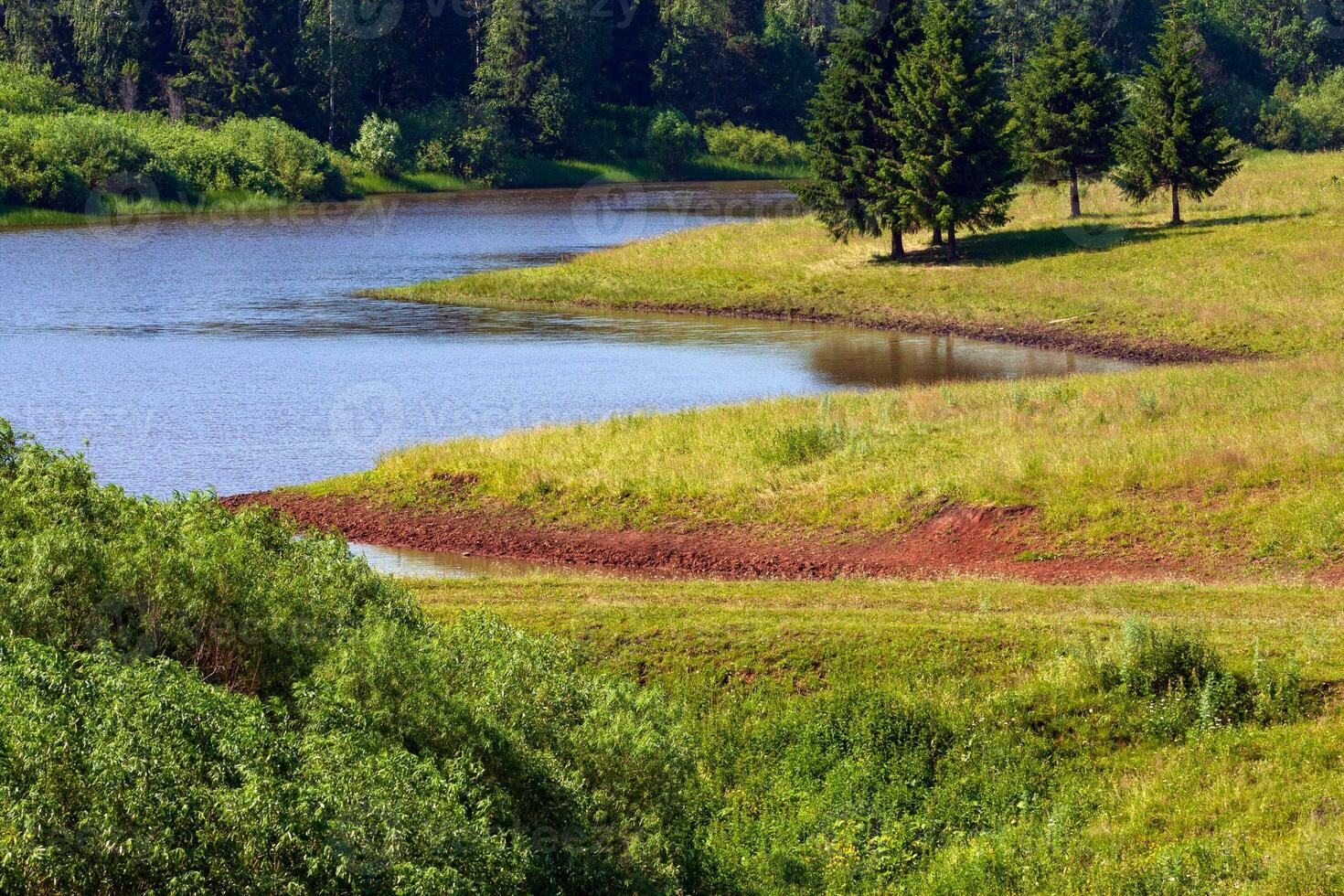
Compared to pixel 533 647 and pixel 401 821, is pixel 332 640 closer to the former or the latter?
pixel 533 647

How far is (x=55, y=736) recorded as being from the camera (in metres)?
8.09

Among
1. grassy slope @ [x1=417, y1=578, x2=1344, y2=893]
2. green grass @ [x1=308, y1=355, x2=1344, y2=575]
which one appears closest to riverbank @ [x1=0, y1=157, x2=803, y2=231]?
green grass @ [x1=308, y1=355, x2=1344, y2=575]

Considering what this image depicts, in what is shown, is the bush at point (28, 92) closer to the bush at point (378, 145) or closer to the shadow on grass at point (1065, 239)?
the bush at point (378, 145)

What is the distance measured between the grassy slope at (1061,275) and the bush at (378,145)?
53.5m

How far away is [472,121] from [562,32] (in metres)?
11.0

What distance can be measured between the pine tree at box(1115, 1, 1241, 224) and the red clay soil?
37.7 meters

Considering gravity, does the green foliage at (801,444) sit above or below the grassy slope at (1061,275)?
below

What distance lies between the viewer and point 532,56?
5103 inches

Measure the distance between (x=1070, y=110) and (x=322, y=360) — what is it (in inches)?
1316

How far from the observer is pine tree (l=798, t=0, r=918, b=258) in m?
60.1

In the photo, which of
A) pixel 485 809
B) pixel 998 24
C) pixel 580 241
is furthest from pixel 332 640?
pixel 998 24

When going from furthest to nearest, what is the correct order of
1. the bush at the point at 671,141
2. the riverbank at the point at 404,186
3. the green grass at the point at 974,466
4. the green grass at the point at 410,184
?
the bush at the point at 671,141, the green grass at the point at 410,184, the riverbank at the point at 404,186, the green grass at the point at 974,466

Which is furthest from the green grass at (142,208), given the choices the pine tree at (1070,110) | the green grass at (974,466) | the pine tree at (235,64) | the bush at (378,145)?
the green grass at (974,466)

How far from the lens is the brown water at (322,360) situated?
3406 centimetres
